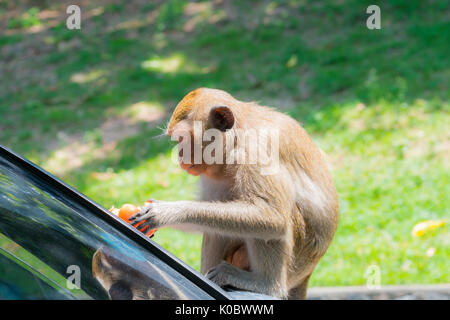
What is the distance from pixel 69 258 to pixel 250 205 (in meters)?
1.37

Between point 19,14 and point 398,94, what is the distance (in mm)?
7473

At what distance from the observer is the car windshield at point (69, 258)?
5.82ft

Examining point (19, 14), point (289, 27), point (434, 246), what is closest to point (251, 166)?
point (434, 246)

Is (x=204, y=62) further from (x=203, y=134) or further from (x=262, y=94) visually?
(x=203, y=134)

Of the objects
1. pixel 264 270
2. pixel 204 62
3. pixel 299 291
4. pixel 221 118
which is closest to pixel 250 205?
pixel 264 270

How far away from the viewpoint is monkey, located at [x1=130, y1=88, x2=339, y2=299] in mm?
3014

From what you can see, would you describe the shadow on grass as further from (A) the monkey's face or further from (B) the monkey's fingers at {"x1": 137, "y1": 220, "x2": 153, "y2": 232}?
(B) the monkey's fingers at {"x1": 137, "y1": 220, "x2": 153, "y2": 232}

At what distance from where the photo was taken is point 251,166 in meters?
3.11

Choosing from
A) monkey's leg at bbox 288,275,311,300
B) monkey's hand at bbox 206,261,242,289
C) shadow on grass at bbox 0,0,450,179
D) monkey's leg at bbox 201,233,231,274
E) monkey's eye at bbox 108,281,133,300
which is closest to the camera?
monkey's eye at bbox 108,281,133,300

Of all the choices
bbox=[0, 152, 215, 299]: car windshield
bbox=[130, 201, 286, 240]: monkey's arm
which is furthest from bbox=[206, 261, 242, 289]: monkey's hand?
bbox=[0, 152, 215, 299]: car windshield

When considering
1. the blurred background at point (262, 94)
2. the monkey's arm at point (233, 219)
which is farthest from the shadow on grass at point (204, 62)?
the monkey's arm at point (233, 219)
